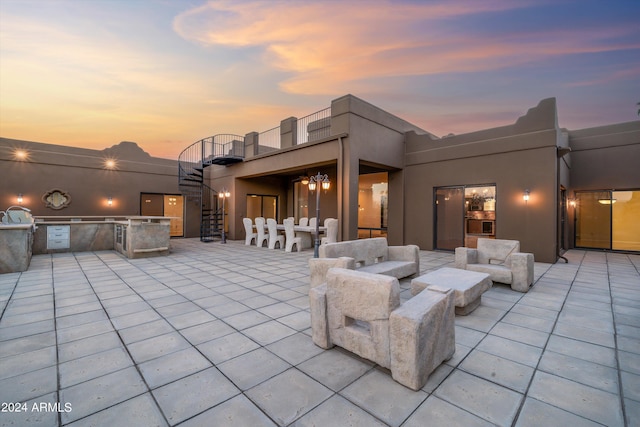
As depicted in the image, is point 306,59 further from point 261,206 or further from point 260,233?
point 261,206

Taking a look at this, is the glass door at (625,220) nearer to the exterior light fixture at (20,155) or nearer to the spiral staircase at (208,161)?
the spiral staircase at (208,161)

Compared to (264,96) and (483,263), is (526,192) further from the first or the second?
(264,96)

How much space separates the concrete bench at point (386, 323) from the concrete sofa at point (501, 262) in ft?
9.79

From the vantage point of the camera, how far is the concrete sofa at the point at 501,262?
4320 millimetres

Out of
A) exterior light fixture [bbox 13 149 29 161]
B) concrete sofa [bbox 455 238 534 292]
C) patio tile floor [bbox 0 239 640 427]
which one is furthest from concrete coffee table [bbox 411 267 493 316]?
exterior light fixture [bbox 13 149 29 161]

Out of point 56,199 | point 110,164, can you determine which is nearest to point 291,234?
point 110,164

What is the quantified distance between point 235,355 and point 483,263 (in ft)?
16.4

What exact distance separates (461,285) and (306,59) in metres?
7.16

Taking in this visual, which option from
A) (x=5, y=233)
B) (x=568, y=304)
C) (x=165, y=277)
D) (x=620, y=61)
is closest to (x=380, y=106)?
(x=620, y=61)

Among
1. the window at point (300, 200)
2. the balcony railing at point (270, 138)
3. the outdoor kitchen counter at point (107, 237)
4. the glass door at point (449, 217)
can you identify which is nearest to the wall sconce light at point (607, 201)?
the glass door at point (449, 217)

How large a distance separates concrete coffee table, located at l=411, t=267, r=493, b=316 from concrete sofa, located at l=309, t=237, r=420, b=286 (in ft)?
2.74

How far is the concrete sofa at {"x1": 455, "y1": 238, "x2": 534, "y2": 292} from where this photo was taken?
14.2 feet

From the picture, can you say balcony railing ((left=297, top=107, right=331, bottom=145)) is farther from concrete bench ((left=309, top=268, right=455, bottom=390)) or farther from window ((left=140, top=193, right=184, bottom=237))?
window ((left=140, top=193, right=184, bottom=237))

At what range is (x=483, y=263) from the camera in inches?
207
